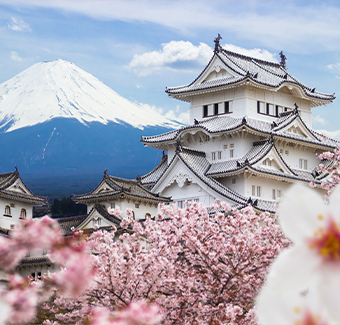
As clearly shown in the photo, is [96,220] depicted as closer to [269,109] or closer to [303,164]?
[269,109]

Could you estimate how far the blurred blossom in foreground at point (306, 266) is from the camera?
2469 mm

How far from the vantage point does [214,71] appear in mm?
42281

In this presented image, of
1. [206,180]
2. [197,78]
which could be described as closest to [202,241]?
[206,180]

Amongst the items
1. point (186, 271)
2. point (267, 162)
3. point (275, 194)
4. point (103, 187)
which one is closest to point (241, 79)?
point (267, 162)

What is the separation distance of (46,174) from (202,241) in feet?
570

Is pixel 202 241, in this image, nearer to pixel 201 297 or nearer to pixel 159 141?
pixel 201 297

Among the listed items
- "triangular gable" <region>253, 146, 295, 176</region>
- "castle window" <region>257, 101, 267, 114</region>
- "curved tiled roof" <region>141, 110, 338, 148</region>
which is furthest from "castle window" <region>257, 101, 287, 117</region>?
"triangular gable" <region>253, 146, 295, 176</region>

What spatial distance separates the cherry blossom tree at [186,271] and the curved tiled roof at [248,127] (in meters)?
21.4

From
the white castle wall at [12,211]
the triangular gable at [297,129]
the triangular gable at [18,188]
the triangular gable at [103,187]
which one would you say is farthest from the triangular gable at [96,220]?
the triangular gable at [297,129]

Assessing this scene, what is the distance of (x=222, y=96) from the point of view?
136 ft

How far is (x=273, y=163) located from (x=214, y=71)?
8244 millimetres

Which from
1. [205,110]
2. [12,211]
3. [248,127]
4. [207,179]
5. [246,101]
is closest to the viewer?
[207,179]

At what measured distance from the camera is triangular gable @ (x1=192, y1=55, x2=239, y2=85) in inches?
1640

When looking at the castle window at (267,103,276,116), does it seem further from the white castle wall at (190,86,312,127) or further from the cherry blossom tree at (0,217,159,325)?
the cherry blossom tree at (0,217,159,325)
